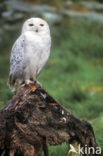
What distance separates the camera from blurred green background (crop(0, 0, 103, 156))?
7.97 m

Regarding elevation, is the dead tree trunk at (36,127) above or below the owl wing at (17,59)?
below

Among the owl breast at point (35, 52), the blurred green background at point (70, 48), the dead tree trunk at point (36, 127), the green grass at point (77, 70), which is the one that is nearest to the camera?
the dead tree trunk at point (36, 127)

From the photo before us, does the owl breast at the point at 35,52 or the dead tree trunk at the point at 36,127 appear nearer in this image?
A: the dead tree trunk at the point at 36,127

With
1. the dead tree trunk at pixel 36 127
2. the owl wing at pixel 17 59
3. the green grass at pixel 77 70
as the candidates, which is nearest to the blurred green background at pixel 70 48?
the green grass at pixel 77 70

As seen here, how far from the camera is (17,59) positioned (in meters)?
5.25

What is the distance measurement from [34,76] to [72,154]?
5.41 ft

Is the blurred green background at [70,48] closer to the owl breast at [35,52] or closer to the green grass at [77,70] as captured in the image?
the green grass at [77,70]

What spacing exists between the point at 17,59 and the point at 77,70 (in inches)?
200

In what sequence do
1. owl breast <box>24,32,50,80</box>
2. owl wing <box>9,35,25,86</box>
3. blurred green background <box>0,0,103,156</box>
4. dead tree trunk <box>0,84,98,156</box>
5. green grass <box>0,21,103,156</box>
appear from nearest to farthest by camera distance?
dead tree trunk <box>0,84,98,156</box>, owl breast <box>24,32,50,80</box>, owl wing <box>9,35,25,86</box>, green grass <box>0,21,103,156</box>, blurred green background <box>0,0,103,156</box>

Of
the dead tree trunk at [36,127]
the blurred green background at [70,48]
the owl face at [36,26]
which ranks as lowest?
the dead tree trunk at [36,127]

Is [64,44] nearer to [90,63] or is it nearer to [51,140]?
[90,63]

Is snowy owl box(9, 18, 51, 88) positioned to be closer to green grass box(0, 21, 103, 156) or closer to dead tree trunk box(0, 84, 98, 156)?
green grass box(0, 21, 103, 156)

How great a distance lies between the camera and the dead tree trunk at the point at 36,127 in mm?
3601

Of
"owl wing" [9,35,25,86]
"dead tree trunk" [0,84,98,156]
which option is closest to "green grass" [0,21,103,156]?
"owl wing" [9,35,25,86]
